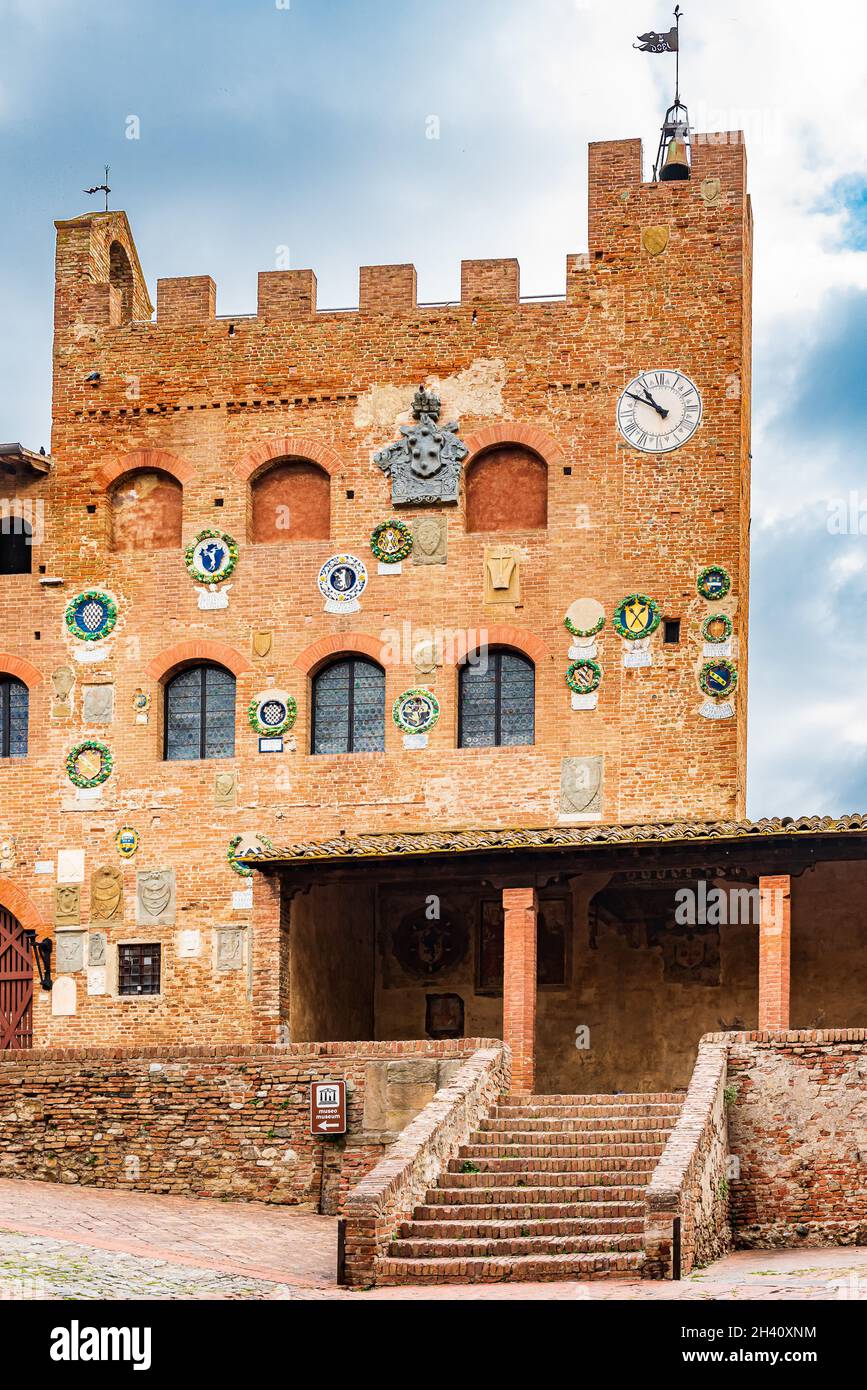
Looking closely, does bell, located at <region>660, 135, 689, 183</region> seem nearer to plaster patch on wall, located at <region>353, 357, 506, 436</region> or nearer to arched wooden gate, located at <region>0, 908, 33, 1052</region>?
plaster patch on wall, located at <region>353, 357, 506, 436</region>

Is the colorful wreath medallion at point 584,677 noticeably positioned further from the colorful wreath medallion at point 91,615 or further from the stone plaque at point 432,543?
the colorful wreath medallion at point 91,615

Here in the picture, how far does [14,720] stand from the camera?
33.7 meters

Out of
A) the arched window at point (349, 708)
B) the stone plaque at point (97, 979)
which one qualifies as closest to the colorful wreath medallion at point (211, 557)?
the arched window at point (349, 708)

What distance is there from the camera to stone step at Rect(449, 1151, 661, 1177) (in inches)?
896

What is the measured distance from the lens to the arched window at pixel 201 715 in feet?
108

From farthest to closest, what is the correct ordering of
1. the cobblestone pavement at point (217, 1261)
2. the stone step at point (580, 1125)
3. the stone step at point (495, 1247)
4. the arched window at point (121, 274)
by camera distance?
the arched window at point (121, 274), the stone step at point (580, 1125), the stone step at point (495, 1247), the cobblestone pavement at point (217, 1261)

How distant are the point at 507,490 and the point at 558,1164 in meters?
12.5

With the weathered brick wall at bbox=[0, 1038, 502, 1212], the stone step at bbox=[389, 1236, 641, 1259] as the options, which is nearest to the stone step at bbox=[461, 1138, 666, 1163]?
the weathered brick wall at bbox=[0, 1038, 502, 1212]

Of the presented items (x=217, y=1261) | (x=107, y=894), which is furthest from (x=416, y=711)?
(x=217, y=1261)

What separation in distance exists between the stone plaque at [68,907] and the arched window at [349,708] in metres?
3.89

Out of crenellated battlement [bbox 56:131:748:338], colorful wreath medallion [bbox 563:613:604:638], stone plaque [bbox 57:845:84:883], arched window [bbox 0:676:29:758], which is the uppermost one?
crenellated battlement [bbox 56:131:748:338]

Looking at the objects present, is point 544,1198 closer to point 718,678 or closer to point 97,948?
point 718,678

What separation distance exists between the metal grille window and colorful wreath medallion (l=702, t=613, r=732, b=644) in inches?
341

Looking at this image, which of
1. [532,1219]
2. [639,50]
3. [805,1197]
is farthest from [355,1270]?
[639,50]
